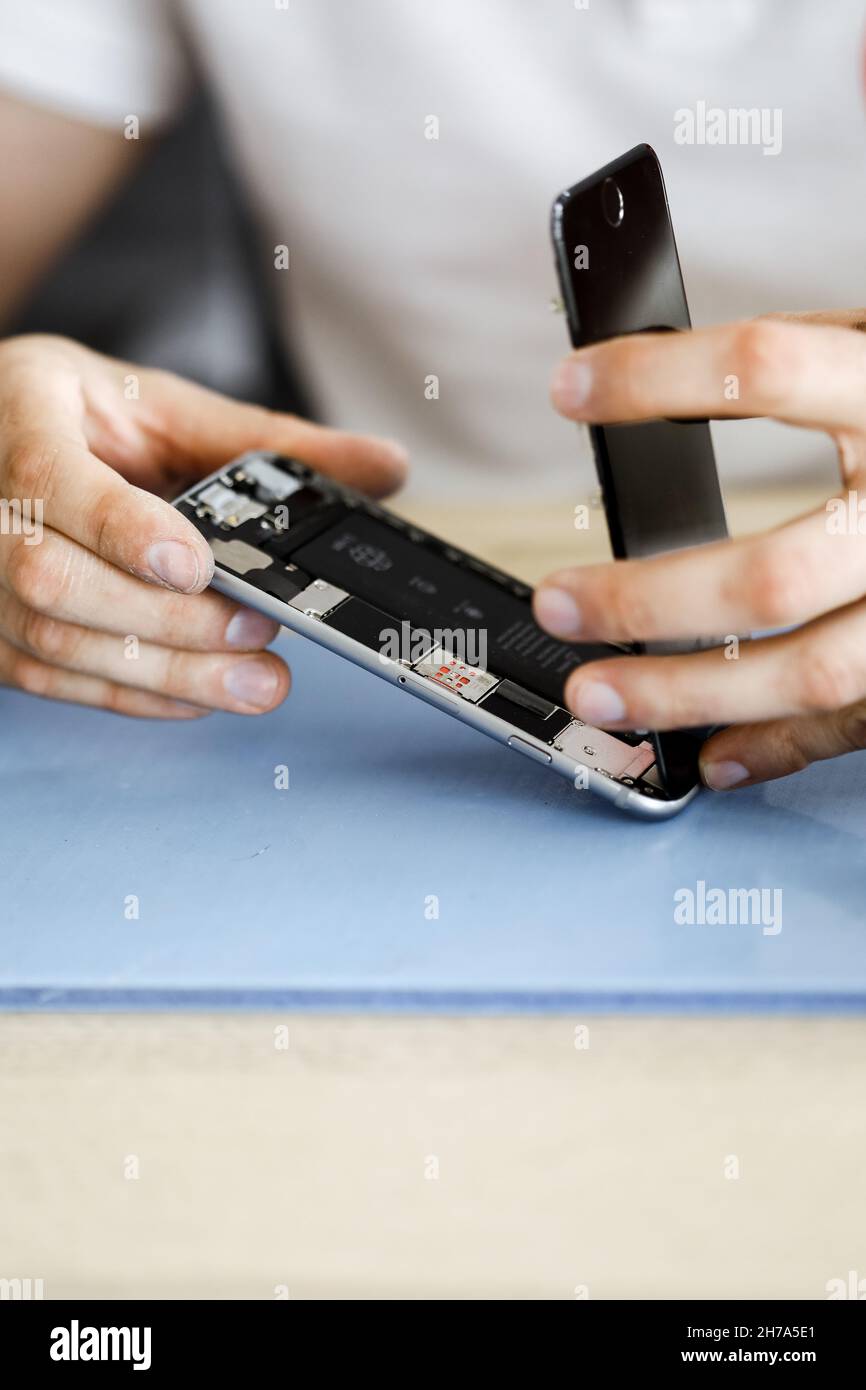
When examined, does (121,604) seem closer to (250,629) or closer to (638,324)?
(250,629)

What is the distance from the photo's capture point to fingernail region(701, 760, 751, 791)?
521 mm

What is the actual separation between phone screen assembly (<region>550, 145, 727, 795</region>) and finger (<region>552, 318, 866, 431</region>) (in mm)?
36

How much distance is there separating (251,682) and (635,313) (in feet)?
0.76

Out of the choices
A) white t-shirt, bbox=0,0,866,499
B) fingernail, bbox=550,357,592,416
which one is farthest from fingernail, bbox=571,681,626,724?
white t-shirt, bbox=0,0,866,499

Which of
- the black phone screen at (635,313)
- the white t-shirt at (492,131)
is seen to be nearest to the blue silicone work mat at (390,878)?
the black phone screen at (635,313)

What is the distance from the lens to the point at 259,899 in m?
0.49

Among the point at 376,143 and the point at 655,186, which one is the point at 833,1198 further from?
the point at 376,143

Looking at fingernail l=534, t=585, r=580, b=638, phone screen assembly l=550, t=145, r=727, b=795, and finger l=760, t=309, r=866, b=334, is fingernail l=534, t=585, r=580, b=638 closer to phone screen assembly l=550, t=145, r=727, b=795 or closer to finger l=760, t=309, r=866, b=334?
phone screen assembly l=550, t=145, r=727, b=795

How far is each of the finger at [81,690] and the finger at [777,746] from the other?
0.81 feet

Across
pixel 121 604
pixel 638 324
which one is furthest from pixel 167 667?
pixel 638 324

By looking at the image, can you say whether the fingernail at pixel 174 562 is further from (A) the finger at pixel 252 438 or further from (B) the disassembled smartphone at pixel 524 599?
(A) the finger at pixel 252 438

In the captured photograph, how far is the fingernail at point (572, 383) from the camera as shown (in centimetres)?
43

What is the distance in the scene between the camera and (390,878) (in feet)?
1.65
